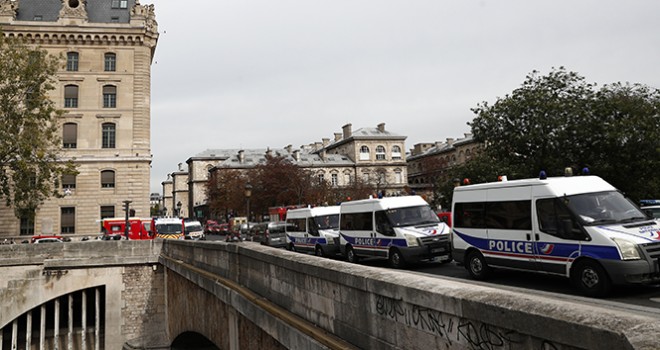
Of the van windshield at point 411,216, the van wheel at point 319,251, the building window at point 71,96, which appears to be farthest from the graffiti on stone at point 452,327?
the building window at point 71,96

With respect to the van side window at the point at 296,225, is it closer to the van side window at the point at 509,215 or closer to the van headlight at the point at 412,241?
the van headlight at the point at 412,241

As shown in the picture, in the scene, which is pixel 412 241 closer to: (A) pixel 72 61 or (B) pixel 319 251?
(B) pixel 319 251

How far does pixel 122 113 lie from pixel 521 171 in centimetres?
3145

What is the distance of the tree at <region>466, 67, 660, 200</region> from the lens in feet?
81.1

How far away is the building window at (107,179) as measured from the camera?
38938mm

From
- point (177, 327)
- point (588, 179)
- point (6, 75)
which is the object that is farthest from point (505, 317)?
point (6, 75)

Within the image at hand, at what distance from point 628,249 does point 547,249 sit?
164 cm

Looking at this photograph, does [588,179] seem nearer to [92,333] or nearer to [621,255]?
[621,255]

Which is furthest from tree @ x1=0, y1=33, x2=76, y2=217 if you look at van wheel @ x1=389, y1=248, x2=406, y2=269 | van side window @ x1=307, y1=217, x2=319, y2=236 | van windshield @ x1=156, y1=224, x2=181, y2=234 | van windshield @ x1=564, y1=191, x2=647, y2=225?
van windshield @ x1=564, y1=191, x2=647, y2=225

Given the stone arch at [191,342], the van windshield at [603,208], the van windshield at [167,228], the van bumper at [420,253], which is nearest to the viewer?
the van windshield at [603,208]

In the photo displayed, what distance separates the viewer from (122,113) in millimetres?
40094

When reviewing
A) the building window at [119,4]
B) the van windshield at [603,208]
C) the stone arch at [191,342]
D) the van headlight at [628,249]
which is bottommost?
the stone arch at [191,342]

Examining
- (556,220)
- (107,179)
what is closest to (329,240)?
(556,220)

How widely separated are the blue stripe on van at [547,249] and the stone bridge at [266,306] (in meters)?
1.02
